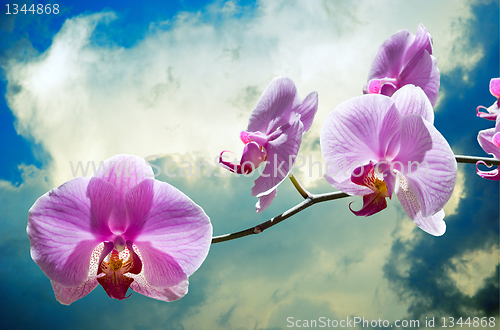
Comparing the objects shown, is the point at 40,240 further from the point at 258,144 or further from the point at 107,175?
the point at 258,144

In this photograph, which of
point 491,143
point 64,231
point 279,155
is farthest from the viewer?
point 491,143

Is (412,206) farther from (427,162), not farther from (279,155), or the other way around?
(279,155)

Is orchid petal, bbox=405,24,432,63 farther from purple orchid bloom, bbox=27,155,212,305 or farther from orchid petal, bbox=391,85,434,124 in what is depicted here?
purple orchid bloom, bbox=27,155,212,305

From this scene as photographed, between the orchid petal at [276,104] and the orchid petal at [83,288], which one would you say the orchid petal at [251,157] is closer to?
the orchid petal at [276,104]

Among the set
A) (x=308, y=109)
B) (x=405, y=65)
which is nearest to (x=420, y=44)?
(x=405, y=65)

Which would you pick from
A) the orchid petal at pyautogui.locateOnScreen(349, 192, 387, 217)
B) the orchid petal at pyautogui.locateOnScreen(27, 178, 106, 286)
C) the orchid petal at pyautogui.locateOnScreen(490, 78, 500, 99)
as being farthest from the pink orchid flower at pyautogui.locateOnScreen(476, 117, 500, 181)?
the orchid petal at pyautogui.locateOnScreen(27, 178, 106, 286)

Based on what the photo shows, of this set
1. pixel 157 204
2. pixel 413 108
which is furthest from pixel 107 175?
pixel 413 108

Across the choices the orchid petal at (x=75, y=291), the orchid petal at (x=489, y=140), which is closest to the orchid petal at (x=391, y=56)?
the orchid petal at (x=489, y=140)
